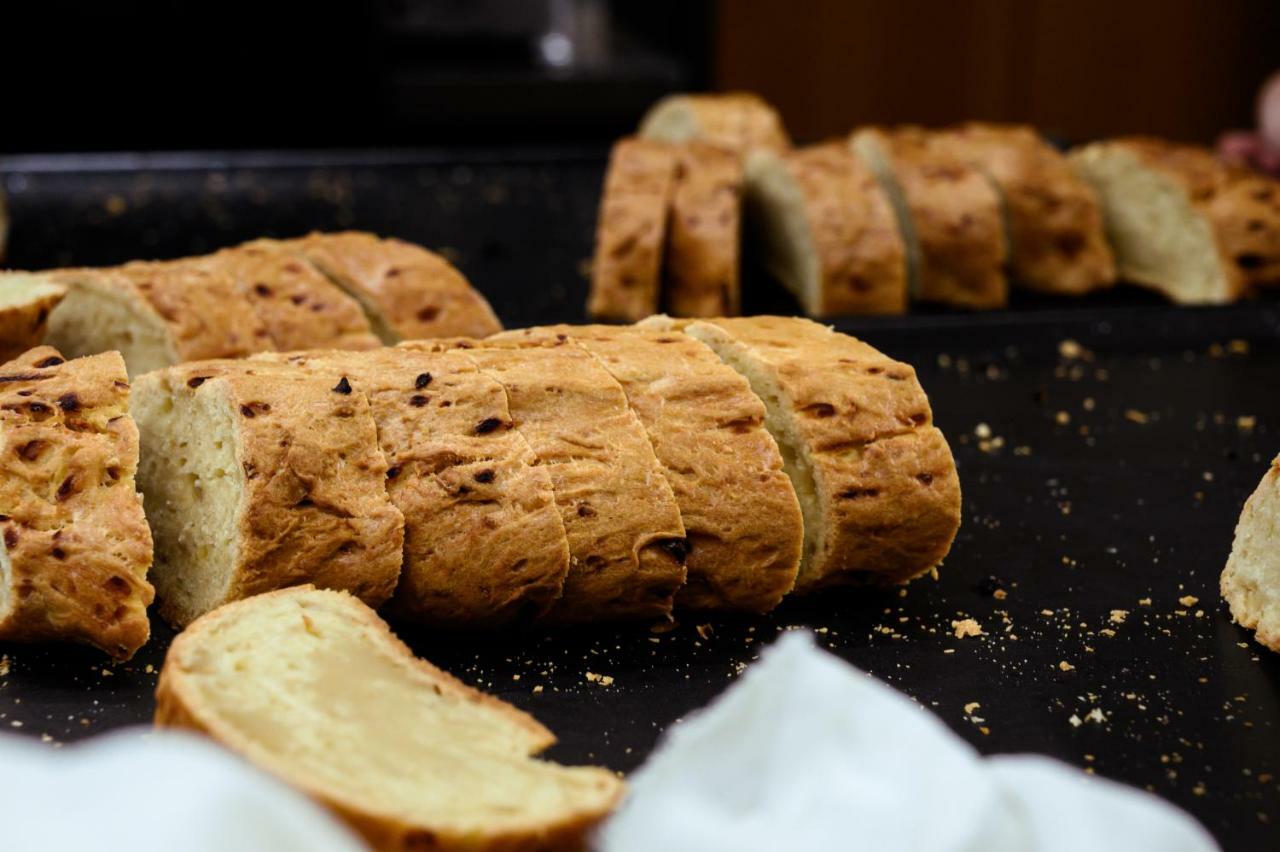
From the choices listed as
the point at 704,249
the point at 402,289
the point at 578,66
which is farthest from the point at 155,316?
the point at 578,66

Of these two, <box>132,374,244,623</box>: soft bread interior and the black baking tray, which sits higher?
<box>132,374,244,623</box>: soft bread interior

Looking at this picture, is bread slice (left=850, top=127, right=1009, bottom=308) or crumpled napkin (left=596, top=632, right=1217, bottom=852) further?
bread slice (left=850, top=127, right=1009, bottom=308)

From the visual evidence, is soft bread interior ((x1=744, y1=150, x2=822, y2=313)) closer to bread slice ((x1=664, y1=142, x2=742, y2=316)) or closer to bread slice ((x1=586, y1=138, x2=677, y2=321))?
bread slice ((x1=664, y1=142, x2=742, y2=316))

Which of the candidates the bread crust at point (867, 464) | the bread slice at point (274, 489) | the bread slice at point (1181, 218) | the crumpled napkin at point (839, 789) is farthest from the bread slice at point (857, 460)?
the bread slice at point (1181, 218)

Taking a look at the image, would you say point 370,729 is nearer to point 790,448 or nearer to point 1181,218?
point 790,448

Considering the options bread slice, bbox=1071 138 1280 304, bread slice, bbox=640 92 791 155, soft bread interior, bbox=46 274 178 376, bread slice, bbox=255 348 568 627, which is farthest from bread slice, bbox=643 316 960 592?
bread slice, bbox=640 92 791 155

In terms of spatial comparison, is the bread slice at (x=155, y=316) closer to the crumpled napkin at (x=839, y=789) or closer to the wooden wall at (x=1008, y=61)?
the crumpled napkin at (x=839, y=789)
